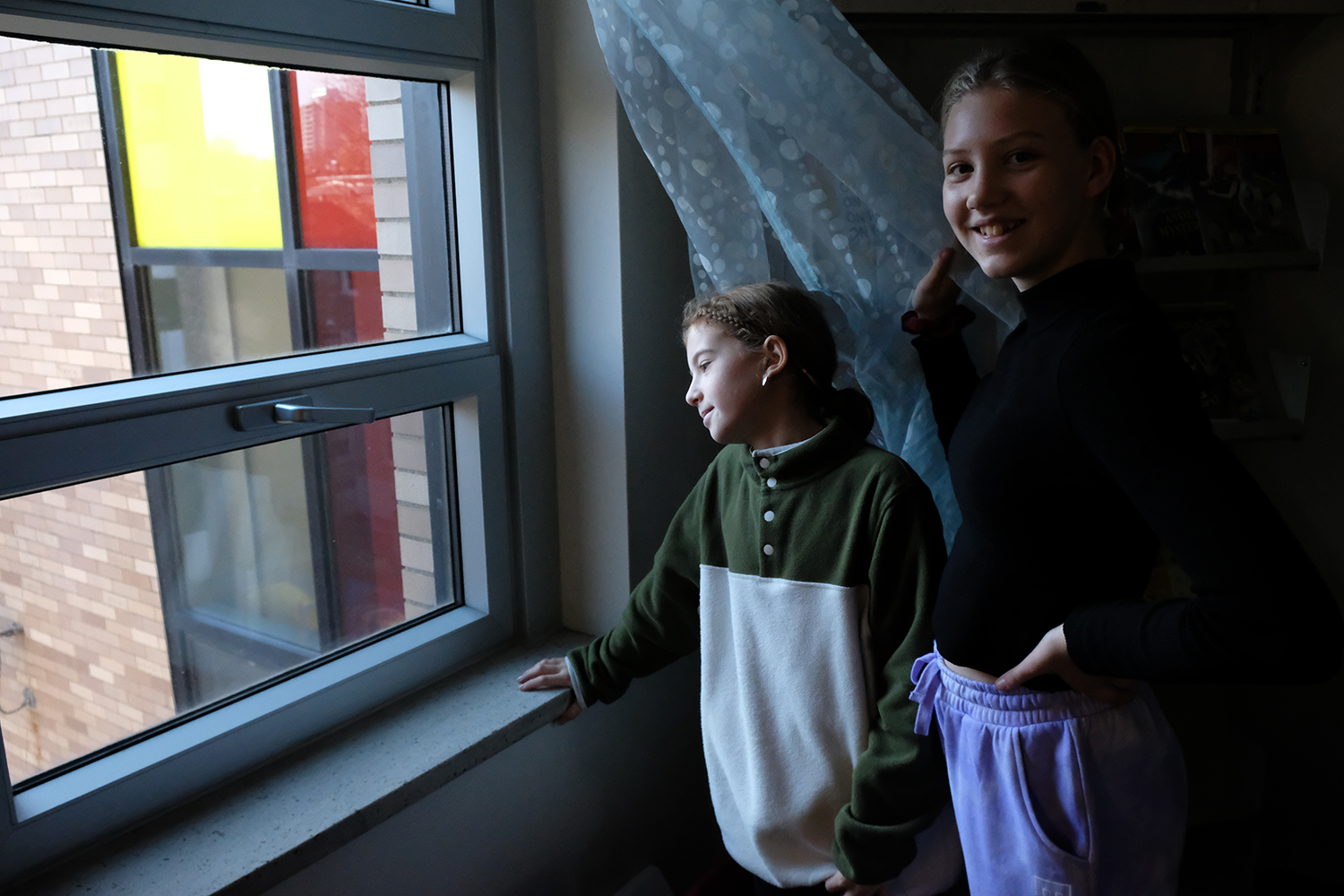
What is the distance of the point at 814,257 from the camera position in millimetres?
1196

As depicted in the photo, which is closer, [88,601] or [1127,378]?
[1127,378]

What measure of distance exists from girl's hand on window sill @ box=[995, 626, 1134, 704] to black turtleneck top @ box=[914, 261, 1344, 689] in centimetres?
2

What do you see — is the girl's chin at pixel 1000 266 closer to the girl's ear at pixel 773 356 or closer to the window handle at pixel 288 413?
the girl's ear at pixel 773 356

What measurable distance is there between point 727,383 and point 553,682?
1.74 ft

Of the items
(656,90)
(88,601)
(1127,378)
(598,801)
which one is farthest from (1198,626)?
(88,601)

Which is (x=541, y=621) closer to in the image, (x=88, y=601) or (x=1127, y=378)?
(x=88, y=601)

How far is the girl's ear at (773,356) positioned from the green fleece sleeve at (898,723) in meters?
0.20

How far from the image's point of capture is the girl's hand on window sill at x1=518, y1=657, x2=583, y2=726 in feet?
4.49

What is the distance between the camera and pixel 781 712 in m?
1.20

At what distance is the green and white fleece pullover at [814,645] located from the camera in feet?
3.60

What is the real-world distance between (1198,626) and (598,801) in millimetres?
991

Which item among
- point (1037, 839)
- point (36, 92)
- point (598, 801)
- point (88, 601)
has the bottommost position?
point (598, 801)

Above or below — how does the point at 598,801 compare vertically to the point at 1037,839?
below

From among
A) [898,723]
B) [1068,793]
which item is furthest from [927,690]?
[1068,793]
